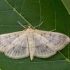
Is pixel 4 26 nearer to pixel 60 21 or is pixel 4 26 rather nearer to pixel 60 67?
pixel 60 21

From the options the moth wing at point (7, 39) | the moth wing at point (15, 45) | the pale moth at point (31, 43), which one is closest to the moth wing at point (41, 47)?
the pale moth at point (31, 43)

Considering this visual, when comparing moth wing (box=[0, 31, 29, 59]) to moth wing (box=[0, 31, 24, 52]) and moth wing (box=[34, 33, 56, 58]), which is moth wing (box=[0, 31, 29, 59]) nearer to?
moth wing (box=[0, 31, 24, 52])

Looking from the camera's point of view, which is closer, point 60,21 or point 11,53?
point 60,21

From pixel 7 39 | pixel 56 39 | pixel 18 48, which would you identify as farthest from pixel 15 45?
pixel 56 39

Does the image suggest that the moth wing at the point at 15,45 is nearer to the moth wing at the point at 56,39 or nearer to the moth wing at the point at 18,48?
the moth wing at the point at 18,48

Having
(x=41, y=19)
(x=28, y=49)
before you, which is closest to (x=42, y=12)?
(x=41, y=19)

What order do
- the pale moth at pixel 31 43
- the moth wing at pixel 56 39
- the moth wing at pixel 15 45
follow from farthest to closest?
the moth wing at pixel 15 45
the pale moth at pixel 31 43
the moth wing at pixel 56 39

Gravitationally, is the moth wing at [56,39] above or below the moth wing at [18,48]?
above
